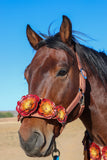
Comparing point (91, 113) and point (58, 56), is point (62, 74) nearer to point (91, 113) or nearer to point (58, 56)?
point (58, 56)

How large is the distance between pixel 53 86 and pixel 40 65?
1.01 feet

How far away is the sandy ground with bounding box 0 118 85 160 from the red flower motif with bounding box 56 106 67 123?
697cm

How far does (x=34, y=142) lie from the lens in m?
2.22

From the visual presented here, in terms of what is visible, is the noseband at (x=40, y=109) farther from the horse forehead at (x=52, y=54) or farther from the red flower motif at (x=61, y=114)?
the horse forehead at (x=52, y=54)

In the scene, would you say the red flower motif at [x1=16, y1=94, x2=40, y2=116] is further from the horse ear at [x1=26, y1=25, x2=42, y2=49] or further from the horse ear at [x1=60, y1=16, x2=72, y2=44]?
the horse ear at [x1=26, y1=25, x2=42, y2=49]

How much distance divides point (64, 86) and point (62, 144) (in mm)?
8602

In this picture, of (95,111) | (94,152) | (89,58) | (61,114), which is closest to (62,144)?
(94,152)

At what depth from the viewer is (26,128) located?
2258 mm

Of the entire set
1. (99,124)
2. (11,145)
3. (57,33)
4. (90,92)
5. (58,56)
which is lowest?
(11,145)

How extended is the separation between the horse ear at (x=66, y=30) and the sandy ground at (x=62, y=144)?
7131 millimetres

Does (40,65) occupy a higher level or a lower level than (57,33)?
lower

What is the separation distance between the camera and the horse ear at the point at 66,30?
2705 mm

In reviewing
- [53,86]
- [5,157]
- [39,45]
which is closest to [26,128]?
[53,86]

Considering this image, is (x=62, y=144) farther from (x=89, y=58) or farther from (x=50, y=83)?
(x=50, y=83)
